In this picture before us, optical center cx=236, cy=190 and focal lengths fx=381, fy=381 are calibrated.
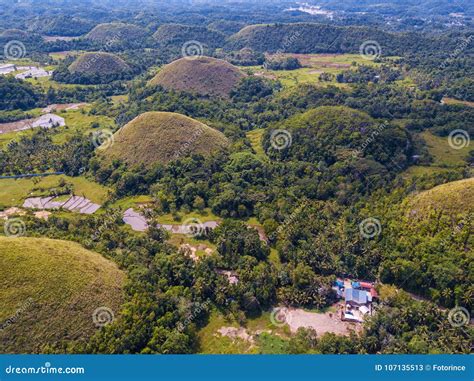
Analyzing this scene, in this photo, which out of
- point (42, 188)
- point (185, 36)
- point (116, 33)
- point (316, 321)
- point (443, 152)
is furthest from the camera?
point (116, 33)

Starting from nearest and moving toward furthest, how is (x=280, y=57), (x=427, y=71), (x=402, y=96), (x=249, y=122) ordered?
(x=249, y=122)
(x=402, y=96)
(x=427, y=71)
(x=280, y=57)

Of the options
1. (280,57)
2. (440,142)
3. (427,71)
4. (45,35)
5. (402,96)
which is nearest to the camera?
(440,142)

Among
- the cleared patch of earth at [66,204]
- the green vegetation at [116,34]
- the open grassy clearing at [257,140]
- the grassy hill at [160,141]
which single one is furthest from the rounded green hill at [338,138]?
the green vegetation at [116,34]

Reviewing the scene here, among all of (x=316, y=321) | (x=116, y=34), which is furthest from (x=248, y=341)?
(x=116, y=34)

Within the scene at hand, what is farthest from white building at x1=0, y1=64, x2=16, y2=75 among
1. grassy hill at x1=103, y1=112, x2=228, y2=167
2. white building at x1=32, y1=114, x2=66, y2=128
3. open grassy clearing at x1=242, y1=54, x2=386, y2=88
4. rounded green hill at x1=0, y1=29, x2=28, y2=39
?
grassy hill at x1=103, y1=112, x2=228, y2=167

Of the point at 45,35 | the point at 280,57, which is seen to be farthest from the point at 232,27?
the point at 45,35

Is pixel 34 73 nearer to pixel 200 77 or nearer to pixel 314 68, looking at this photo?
pixel 200 77

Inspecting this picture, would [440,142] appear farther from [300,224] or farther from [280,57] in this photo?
[280,57]
